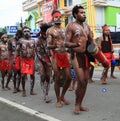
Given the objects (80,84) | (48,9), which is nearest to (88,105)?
(80,84)

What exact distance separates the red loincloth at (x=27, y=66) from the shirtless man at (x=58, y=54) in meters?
1.95

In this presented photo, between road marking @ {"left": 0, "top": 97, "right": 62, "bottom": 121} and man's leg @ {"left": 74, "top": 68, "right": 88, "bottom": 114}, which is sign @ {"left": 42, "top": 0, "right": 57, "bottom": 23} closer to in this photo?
road marking @ {"left": 0, "top": 97, "right": 62, "bottom": 121}

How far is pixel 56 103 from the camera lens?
29.1 feet

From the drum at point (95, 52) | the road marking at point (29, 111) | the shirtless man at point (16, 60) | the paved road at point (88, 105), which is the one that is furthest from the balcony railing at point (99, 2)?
the drum at point (95, 52)

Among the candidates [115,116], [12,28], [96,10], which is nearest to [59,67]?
[115,116]

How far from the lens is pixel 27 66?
34.4 feet

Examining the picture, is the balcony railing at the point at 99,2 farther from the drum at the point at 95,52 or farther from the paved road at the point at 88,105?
the drum at the point at 95,52

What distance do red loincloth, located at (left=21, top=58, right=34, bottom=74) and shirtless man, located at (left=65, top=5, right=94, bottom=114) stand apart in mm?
3057

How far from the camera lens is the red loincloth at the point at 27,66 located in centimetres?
1048

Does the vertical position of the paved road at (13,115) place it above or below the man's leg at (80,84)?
below

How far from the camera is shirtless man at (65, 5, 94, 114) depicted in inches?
293

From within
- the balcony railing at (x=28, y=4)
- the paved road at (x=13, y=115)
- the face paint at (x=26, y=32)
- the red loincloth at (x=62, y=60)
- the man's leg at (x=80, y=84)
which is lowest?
the paved road at (x=13, y=115)

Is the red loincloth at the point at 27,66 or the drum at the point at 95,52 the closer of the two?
the drum at the point at 95,52

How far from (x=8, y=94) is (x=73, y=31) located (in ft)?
14.0
